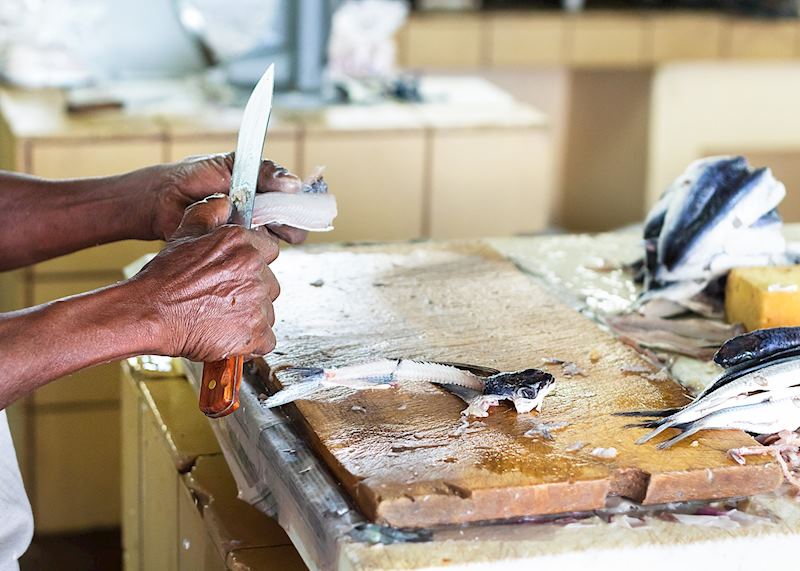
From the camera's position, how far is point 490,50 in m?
6.20

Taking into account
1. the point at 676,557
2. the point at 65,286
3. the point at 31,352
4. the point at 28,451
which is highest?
the point at 31,352

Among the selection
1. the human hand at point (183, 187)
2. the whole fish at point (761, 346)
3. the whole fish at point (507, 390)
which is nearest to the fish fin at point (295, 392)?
the whole fish at point (507, 390)

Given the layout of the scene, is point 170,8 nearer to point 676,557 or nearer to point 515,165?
point 515,165

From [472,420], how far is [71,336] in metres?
0.53

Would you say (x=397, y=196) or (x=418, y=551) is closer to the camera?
(x=418, y=551)

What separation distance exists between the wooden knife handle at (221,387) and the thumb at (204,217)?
0.18 meters

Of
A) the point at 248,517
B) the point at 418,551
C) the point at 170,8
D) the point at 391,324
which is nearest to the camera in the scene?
the point at 418,551

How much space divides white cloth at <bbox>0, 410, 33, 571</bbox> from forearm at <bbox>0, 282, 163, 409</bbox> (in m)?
Answer: 0.31

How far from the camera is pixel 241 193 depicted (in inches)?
70.4

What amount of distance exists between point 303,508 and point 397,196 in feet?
7.63

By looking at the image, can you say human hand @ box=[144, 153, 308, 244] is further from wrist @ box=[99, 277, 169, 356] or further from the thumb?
wrist @ box=[99, 277, 169, 356]

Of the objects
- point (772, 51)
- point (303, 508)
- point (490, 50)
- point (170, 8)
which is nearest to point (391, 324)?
point (303, 508)

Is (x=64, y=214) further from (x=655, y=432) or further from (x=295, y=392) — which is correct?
(x=655, y=432)

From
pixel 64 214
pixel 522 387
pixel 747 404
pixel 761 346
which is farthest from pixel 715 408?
pixel 64 214
